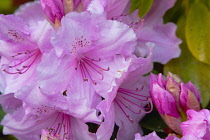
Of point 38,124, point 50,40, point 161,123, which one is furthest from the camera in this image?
point 161,123

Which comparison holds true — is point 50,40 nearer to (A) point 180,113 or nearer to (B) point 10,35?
(B) point 10,35

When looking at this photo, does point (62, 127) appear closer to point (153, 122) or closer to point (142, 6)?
point (153, 122)

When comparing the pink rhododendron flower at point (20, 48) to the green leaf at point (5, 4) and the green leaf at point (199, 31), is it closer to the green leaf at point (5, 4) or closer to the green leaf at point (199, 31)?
the green leaf at point (199, 31)

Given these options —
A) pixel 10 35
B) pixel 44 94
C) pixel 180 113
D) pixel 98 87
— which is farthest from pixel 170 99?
pixel 10 35

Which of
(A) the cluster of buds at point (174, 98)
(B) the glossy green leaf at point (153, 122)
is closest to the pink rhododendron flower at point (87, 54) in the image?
(A) the cluster of buds at point (174, 98)

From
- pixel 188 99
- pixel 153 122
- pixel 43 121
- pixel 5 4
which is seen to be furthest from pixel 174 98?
pixel 5 4
